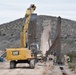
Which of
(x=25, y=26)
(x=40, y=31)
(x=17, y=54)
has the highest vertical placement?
(x=40, y=31)

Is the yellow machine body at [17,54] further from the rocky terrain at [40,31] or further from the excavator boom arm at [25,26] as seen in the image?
the rocky terrain at [40,31]

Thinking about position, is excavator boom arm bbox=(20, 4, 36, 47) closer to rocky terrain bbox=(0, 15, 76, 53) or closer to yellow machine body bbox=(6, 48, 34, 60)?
yellow machine body bbox=(6, 48, 34, 60)

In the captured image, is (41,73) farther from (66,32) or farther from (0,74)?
(66,32)

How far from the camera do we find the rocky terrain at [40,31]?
319ft

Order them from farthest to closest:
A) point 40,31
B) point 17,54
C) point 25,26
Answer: point 40,31
point 25,26
point 17,54

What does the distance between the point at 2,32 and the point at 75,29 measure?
15744mm

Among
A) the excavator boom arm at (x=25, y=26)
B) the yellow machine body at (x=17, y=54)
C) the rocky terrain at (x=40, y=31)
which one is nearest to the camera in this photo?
the yellow machine body at (x=17, y=54)

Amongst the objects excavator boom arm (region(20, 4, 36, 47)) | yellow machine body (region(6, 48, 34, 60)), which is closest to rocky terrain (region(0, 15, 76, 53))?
excavator boom arm (region(20, 4, 36, 47))

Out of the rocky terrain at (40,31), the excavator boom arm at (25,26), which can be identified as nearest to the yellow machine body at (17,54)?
the excavator boom arm at (25,26)

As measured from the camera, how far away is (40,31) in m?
100

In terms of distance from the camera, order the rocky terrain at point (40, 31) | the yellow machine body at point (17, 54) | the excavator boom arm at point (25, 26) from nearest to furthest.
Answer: the yellow machine body at point (17, 54), the excavator boom arm at point (25, 26), the rocky terrain at point (40, 31)

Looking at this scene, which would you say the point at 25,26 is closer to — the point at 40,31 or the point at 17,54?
the point at 17,54

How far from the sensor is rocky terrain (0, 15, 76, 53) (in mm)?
97306

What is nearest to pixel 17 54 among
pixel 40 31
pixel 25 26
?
pixel 25 26
